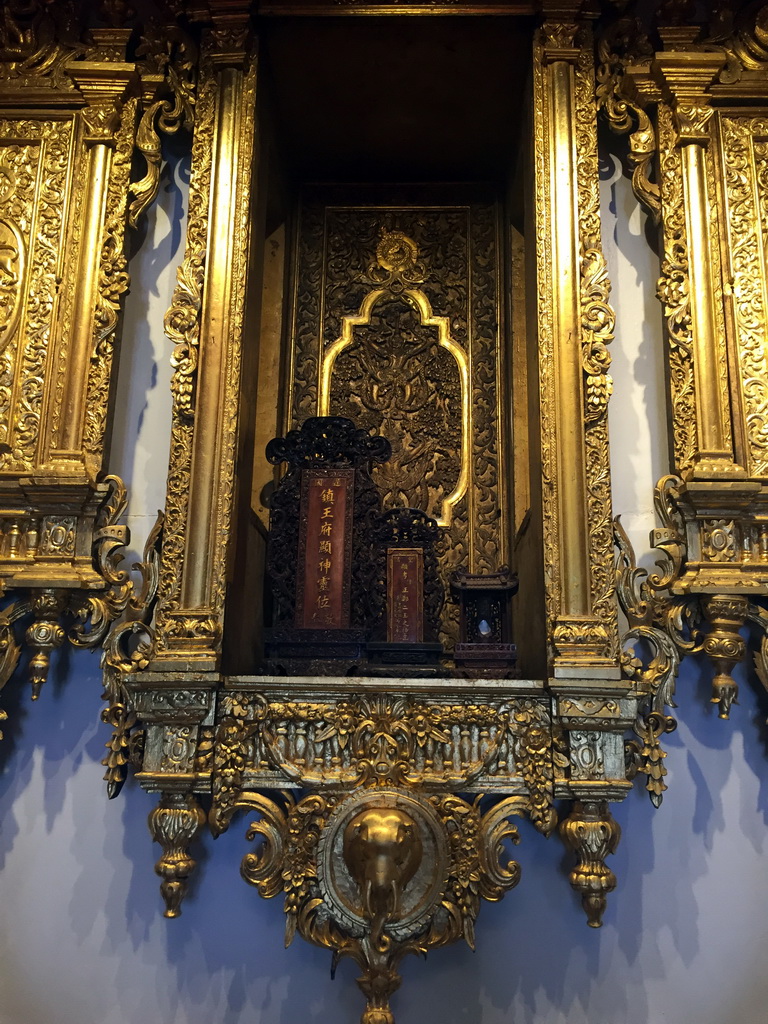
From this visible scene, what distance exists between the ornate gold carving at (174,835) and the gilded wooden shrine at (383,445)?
0.04 ft

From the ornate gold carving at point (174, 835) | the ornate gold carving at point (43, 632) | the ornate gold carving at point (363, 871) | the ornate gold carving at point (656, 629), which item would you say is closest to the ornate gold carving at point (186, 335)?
the ornate gold carving at point (43, 632)

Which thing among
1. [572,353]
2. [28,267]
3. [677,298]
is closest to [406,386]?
[572,353]

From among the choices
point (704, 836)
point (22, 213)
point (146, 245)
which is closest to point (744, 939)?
point (704, 836)

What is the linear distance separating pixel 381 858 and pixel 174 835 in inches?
22.1

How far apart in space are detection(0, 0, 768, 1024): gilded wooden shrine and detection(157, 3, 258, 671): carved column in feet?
0.03

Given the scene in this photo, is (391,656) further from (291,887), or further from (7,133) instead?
(7,133)

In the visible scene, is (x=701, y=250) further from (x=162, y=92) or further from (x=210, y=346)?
(x=162, y=92)

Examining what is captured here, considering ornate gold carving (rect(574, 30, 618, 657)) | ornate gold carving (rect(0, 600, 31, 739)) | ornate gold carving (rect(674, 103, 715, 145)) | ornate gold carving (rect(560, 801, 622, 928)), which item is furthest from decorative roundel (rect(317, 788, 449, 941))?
ornate gold carving (rect(674, 103, 715, 145))

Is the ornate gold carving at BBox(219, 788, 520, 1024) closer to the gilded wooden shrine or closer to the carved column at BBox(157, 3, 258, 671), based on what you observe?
the gilded wooden shrine

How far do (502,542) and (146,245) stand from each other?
5.26ft

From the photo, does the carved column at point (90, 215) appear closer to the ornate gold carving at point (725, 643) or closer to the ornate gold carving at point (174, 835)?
the ornate gold carving at point (174, 835)

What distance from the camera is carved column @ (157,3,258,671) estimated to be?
8.31ft

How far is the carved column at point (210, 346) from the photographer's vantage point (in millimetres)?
2533

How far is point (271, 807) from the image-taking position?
7.93 ft
